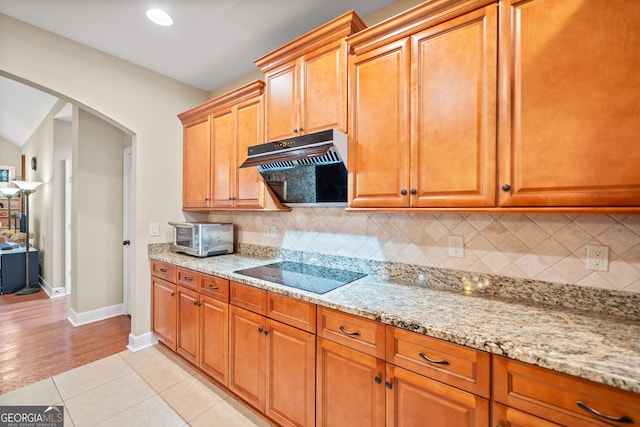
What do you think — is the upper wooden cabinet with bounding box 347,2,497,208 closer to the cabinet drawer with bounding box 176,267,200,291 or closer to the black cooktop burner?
the black cooktop burner

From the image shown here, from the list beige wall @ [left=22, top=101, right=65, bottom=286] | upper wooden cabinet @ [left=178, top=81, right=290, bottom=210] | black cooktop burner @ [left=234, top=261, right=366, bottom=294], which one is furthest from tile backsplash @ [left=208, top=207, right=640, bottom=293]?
beige wall @ [left=22, top=101, right=65, bottom=286]

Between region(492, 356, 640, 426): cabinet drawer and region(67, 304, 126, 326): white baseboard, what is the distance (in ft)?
13.8

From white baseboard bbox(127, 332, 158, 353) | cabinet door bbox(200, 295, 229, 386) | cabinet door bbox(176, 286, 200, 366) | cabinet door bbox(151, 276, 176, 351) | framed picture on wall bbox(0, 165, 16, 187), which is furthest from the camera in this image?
framed picture on wall bbox(0, 165, 16, 187)

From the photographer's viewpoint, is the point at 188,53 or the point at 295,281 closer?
the point at 295,281

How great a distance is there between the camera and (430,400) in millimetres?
1087

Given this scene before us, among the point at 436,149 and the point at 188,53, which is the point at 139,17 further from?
the point at 436,149

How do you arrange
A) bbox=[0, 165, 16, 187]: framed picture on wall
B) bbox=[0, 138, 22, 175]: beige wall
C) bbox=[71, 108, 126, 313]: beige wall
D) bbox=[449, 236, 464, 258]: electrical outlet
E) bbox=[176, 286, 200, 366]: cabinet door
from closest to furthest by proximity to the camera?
bbox=[449, 236, 464, 258]: electrical outlet → bbox=[176, 286, 200, 366]: cabinet door → bbox=[71, 108, 126, 313]: beige wall → bbox=[0, 165, 16, 187]: framed picture on wall → bbox=[0, 138, 22, 175]: beige wall

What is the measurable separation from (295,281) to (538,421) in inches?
49.4

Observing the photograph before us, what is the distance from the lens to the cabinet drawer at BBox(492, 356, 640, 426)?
770 mm

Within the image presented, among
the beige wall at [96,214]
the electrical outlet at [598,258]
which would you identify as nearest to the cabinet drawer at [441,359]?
the electrical outlet at [598,258]

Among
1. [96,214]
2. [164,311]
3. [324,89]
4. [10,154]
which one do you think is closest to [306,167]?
[324,89]

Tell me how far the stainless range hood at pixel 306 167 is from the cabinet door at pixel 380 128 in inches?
4.8

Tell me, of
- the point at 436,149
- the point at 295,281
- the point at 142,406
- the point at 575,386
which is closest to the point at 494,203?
the point at 436,149

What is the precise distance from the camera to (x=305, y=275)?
74.8 inches
